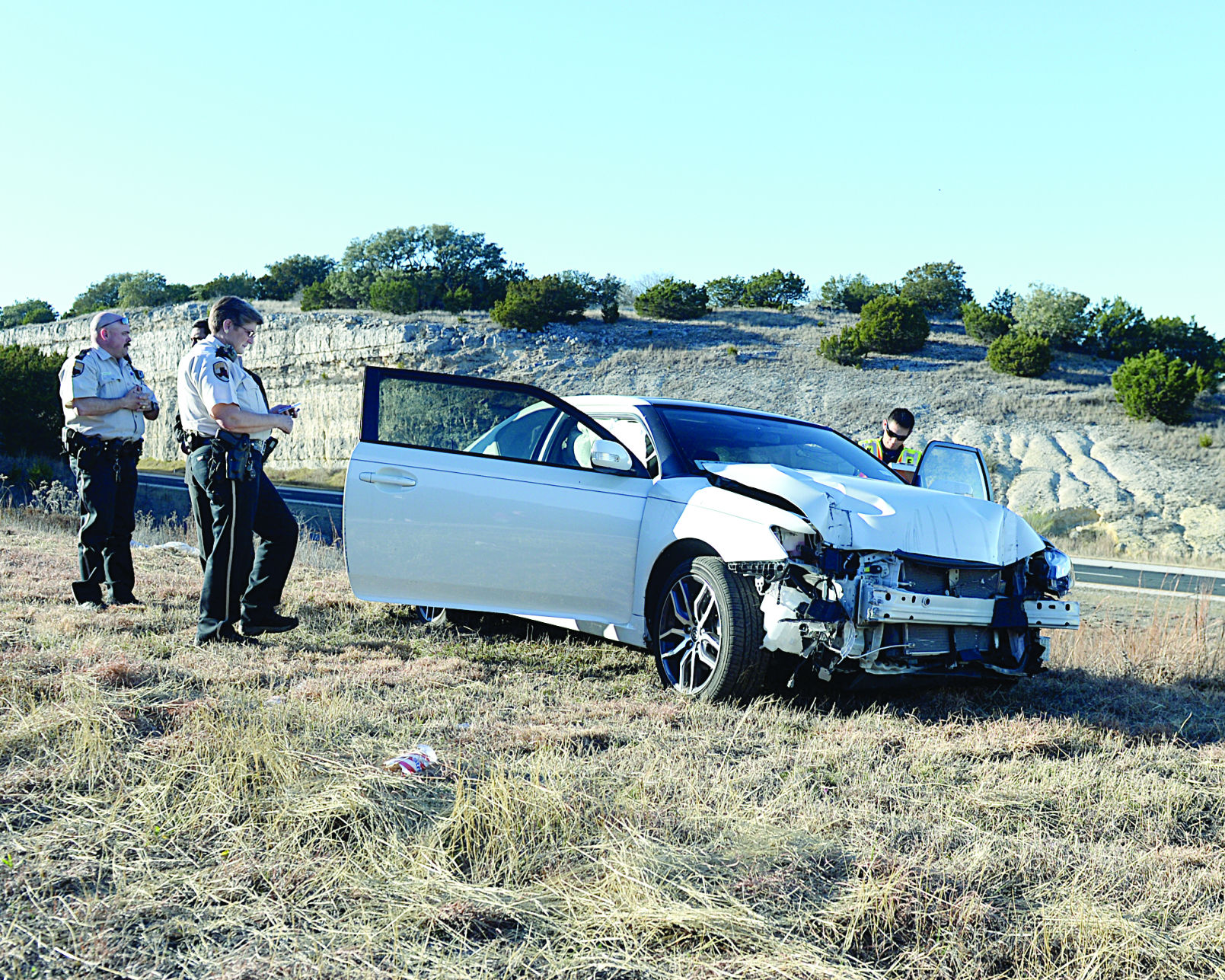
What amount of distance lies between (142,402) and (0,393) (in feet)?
64.2

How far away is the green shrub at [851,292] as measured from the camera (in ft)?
145

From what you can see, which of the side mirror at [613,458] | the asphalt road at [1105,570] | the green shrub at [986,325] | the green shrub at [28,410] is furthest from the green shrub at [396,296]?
the side mirror at [613,458]

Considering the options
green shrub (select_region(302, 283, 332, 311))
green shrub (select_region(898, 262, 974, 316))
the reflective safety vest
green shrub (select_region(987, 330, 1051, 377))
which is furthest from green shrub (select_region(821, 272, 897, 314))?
the reflective safety vest

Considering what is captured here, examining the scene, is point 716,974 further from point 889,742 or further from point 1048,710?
point 1048,710

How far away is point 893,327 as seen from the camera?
114 ft

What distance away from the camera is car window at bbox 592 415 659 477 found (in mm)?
5504

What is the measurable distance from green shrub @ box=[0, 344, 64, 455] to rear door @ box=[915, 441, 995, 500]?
22.1m

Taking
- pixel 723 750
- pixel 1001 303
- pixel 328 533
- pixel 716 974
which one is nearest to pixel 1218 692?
pixel 723 750

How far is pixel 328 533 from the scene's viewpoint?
1494 cm

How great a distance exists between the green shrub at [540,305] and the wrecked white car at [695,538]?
3315 cm

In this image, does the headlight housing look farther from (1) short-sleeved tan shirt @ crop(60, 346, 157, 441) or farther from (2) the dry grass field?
(1) short-sleeved tan shirt @ crop(60, 346, 157, 441)

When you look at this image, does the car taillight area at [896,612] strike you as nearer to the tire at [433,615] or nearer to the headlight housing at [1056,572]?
the headlight housing at [1056,572]

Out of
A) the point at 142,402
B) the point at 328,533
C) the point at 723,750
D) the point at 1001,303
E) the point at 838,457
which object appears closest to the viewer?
the point at 723,750

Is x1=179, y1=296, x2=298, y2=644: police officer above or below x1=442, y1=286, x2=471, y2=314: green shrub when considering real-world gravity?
below
